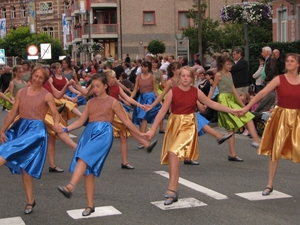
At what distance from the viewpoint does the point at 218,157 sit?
471 inches

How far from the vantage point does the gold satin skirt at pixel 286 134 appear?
814 centimetres

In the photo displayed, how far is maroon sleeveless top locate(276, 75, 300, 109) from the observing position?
8.19 meters

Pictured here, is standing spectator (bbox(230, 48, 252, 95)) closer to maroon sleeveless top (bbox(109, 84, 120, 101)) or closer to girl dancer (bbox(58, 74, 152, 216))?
maroon sleeveless top (bbox(109, 84, 120, 101))

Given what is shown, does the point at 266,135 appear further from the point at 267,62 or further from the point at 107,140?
the point at 267,62

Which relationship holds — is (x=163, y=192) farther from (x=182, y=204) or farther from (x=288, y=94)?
(x=288, y=94)

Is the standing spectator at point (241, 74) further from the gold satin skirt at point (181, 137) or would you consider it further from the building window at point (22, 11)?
the building window at point (22, 11)

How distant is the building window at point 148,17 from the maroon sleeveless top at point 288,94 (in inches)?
1987

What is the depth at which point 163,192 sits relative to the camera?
28.8 feet

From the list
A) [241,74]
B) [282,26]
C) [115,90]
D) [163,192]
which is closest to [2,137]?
[163,192]

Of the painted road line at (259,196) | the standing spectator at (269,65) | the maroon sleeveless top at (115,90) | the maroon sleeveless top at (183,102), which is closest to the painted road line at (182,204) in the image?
the painted road line at (259,196)

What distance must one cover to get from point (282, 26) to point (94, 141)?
2523 centimetres

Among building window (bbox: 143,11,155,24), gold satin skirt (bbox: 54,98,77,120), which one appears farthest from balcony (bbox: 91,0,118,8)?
gold satin skirt (bbox: 54,98,77,120)

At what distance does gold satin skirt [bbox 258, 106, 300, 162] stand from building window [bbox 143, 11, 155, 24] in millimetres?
50522

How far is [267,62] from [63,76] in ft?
19.1
